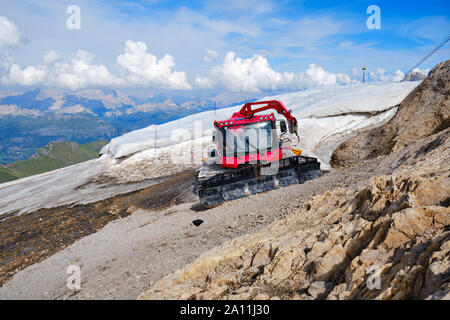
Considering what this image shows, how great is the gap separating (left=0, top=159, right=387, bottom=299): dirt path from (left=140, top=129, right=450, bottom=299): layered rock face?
0.75 metres

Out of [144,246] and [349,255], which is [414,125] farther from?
[144,246]

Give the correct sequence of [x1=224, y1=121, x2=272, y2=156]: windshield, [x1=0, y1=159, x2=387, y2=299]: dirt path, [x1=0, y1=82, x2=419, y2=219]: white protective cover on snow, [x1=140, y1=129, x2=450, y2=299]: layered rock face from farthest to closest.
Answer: [x1=0, y1=82, x2=419, y2=219]: white protective cover on snow < [x1=224, y1=121, x2=272, y2=156]: windshield < [x1=0, y1=159, x2=387, y2=299]: dirt path < [x1=140, y1=129, x2=450, y2=299]: layered rock face

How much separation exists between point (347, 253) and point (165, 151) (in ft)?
53.8

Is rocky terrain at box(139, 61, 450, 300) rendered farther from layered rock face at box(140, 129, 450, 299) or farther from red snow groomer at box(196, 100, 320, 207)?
red snow groomer at box(196, 100, 320, 207)

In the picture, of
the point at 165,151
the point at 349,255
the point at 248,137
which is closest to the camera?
the point at 349,255

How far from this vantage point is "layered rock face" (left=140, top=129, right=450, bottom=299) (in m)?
2.77

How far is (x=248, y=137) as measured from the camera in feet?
34.7

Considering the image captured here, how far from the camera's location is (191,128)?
70.2ft

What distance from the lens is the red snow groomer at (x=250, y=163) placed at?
9.11 meters

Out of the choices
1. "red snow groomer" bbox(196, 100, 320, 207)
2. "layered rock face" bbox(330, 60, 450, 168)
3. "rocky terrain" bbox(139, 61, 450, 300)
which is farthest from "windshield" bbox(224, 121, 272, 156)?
"layered rock face" bbox(330, 60, 450, 168)

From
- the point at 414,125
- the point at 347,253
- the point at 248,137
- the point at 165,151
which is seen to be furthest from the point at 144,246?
the point at 165,151

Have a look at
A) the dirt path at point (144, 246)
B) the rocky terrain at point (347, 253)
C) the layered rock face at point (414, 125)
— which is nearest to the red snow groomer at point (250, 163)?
the dirt path at point (144, 246)

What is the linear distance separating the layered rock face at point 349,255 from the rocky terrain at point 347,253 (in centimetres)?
1
